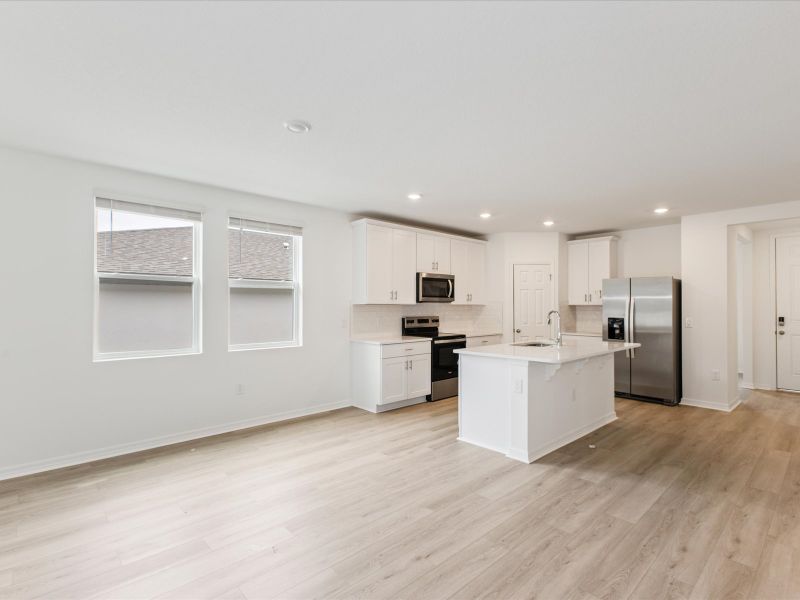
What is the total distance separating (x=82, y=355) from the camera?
3422 mm

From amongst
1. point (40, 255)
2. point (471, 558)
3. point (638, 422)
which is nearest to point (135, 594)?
point (471, 558)

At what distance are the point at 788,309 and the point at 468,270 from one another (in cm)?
460

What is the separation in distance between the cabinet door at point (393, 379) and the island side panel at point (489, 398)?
46.1 inches

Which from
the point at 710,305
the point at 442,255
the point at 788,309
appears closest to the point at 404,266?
the point at 442,255

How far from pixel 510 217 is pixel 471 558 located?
14.2ft

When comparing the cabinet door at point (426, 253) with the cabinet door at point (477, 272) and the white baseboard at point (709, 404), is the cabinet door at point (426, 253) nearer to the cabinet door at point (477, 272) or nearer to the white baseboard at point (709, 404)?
the cabinet door at point (477, 272)

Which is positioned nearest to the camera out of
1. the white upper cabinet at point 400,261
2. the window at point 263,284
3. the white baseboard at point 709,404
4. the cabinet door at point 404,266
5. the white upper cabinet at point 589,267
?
the window at point 263,284

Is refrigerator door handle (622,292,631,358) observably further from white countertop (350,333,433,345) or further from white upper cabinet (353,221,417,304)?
white upper cabinet (353,221,417,304)

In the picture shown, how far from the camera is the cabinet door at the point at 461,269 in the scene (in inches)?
247

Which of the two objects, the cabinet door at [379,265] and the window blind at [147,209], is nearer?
the window blind at [147,209]

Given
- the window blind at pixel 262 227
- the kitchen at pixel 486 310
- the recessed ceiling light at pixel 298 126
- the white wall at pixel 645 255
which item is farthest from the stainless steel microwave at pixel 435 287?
the recessed ceiling light at pixel 298 126

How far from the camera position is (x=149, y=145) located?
10.0ft

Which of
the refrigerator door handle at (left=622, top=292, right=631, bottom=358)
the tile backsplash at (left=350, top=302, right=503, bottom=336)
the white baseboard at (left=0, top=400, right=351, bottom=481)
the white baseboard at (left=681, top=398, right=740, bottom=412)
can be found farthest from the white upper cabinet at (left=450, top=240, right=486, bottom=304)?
the white baseboard at (left=681, top=398, right=740, bottom=412)

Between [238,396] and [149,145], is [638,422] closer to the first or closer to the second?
[238,396]
